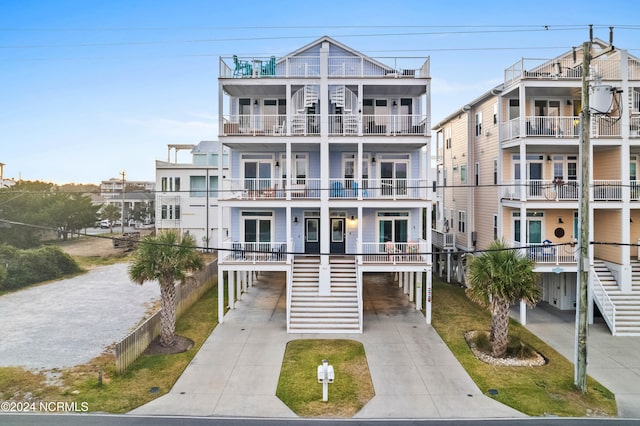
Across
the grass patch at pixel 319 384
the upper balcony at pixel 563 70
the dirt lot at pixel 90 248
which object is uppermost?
the upper balcony at pixel 563 70

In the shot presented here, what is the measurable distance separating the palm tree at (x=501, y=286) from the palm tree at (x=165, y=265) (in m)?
10.2

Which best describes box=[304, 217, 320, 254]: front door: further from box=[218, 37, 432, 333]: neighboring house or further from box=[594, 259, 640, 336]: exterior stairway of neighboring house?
box=[594, 259, 640, 336]: exterior stairway of neighboring house

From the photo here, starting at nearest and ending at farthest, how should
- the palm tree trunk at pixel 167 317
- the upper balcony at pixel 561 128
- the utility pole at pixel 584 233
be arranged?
the utility pole at pixel 584 233 < the palm tree trunk at pixel 167 317 < the upper balcony at pixel 561 128

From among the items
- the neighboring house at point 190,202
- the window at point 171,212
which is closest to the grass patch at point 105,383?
the neighboring house at point 190,202

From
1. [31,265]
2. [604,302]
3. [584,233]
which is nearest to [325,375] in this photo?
[584,233]

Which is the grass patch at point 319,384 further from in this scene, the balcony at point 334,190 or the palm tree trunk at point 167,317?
the balcony at point 334,190

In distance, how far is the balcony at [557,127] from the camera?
19.2 m

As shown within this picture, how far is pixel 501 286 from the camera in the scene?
13992 millimetres

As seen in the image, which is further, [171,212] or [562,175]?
[171,212]

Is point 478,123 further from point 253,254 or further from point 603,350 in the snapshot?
point 253,254

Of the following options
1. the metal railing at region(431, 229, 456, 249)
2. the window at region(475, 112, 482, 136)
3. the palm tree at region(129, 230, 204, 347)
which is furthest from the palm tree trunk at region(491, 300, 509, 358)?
the window at region(475, 112, 482, 136)

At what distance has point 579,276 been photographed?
12281 mm

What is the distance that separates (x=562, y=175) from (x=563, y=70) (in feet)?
17.5

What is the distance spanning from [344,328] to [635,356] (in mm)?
10396
